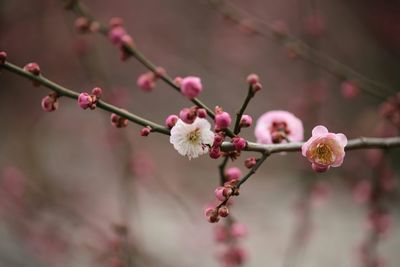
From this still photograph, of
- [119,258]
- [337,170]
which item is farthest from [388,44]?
[119,258]

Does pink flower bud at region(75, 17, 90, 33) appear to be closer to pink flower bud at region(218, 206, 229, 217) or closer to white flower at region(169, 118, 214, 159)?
white flower at region(169, 118, 214, 159)

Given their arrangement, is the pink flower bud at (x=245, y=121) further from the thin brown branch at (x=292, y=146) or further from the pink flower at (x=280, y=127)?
the pink flower at (x=280, y=127)

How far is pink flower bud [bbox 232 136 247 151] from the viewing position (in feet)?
2.15

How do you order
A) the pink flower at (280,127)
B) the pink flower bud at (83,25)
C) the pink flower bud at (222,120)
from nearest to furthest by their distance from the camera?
the pink flower bud at (222,120), the pink flower at (280,127), the pink flower bud at (83,25)

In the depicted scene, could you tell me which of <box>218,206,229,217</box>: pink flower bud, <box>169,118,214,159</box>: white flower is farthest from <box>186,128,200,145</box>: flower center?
<box>218,206,229,217</box>: pink flower bud

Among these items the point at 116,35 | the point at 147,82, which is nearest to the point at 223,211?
the point at 147,82

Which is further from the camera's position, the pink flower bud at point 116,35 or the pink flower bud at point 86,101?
the pink flower bud at point 116,35

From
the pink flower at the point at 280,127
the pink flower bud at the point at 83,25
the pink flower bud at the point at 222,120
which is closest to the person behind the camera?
the pink flower bud at the point at 222,120

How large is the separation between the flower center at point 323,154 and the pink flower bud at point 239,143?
0.34 ft

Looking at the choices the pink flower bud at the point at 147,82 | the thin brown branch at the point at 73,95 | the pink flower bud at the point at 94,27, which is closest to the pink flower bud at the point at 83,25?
the pink flower bud at the point at 94,27

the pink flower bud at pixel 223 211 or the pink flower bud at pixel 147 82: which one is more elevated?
the pink flower bud at pixel 147 82

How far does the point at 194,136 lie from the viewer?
0.69 meters

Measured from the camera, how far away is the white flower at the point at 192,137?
681mm

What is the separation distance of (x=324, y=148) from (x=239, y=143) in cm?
13
